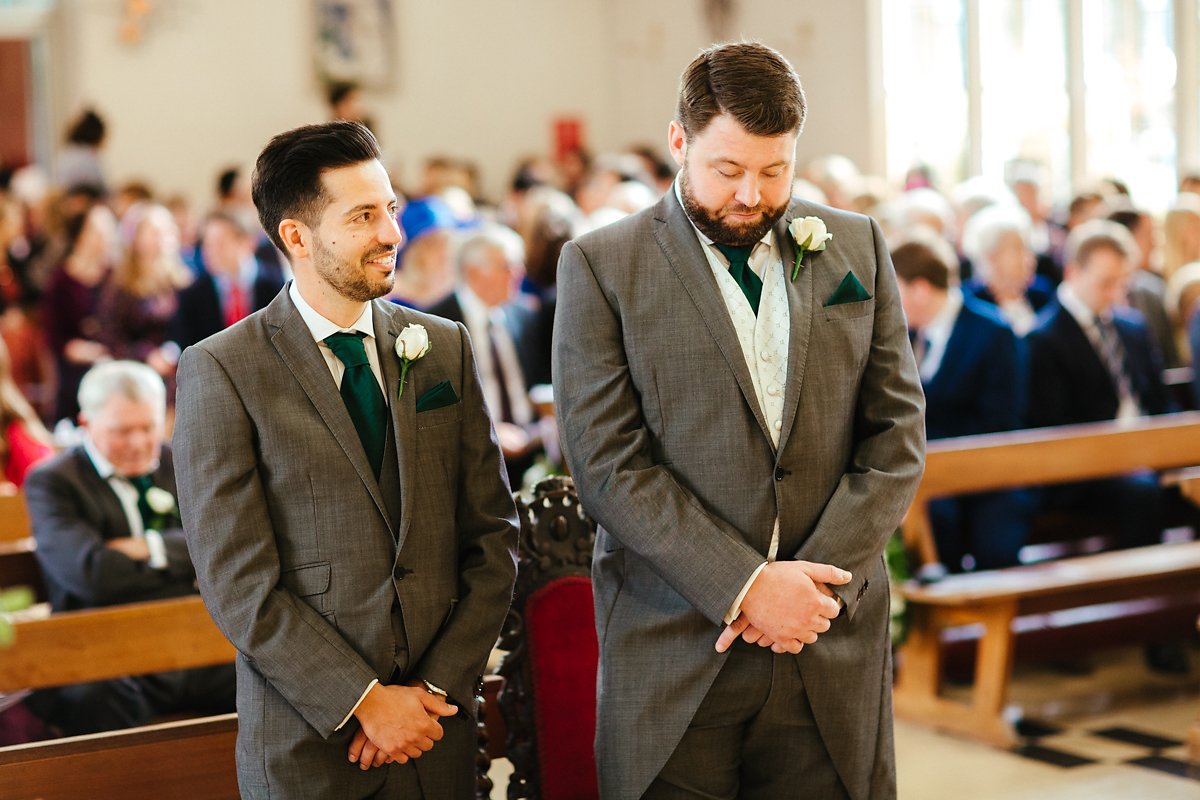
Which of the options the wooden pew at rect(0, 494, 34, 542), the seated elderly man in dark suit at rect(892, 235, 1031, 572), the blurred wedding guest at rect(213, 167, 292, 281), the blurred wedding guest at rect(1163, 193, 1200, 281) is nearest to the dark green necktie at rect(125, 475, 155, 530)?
the wooden pew at rect(0, 494, 34, 542)

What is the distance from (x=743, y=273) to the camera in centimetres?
240

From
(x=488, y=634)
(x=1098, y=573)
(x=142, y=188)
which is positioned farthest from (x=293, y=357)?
(x=142, y=188)

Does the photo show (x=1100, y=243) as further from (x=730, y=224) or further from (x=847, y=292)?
(x=730, y=224)

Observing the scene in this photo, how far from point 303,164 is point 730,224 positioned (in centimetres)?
67

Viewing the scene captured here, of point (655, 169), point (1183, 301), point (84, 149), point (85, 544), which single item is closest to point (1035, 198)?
point (1183, 301)

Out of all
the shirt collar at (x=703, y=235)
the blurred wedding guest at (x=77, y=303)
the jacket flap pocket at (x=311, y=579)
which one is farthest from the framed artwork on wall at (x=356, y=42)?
the jacket flap pocket at (x=311, y=579)

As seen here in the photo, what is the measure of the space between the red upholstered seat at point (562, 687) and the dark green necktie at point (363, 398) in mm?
807

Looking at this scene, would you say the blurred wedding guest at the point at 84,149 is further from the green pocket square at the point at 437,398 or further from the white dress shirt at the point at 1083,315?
the green pocket square at the point at 437,398

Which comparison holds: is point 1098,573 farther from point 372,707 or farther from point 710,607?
point 372,707

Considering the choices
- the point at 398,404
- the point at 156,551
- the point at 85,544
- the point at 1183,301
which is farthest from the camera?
the point at 1183,301

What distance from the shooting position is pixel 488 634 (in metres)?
2.29

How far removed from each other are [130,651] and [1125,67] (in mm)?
10585

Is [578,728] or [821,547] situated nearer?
[821,547]

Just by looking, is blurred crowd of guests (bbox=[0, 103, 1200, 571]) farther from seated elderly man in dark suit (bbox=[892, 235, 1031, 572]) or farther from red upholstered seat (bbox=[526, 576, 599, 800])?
red upholstered seat (bbox=[526, 576, 599, 800])
